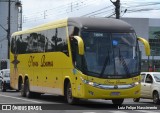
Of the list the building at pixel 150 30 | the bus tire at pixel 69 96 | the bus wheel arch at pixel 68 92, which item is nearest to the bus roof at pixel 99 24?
the bus wheel arch at pixel 68 92

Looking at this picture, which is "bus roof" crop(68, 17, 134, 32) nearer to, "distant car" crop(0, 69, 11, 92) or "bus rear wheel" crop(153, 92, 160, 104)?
"bus rear wheel" crop(153, 92, 160, 104)

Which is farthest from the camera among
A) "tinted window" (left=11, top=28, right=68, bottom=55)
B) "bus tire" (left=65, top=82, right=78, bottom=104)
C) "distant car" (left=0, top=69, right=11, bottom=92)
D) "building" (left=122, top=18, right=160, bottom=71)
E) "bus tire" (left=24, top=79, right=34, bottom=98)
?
"building" (left=122, top=18, right=160, bottom=71)

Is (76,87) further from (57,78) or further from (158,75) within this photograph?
(158,75)

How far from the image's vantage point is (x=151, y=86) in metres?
23.5

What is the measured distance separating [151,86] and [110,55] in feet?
16.0

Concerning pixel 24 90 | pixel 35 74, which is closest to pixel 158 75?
pixel 35 74

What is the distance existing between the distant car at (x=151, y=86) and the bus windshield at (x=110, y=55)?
362cm

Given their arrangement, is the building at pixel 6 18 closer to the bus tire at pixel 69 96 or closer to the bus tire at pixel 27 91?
the bus tire at pixel 27 91

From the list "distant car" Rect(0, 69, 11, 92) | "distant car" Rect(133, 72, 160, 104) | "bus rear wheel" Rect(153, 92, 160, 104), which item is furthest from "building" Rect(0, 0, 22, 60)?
"bus rear wheel" Rect(153, 92, 160, 104)

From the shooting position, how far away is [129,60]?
19.7m

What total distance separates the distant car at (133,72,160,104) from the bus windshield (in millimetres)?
3625

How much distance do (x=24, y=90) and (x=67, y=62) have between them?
791 centimetres

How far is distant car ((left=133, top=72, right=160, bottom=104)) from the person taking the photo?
23.0 meters

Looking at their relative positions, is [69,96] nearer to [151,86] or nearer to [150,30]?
[151,86]
